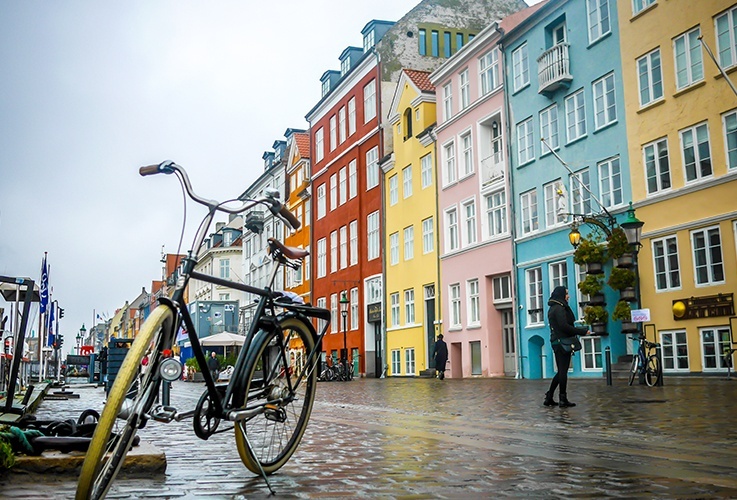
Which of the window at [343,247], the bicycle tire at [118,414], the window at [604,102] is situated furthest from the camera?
the window at [343,247]

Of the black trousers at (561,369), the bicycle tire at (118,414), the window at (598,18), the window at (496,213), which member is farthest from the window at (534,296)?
the bicycle tire at (118,414)

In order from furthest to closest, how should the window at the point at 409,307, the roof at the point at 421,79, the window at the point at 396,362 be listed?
the window at the point at 396,362 → the roof at the point at 421,79 → the window at the point at 409,307

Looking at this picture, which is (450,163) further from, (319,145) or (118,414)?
(118,414)

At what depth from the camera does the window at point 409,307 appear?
144 feet

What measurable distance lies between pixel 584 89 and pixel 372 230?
21.1 metres

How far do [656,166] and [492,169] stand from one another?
427 inches

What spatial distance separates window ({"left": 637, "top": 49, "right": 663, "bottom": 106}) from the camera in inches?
1054

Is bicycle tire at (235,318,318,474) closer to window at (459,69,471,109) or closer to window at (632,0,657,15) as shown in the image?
window at (632,0,657,15)

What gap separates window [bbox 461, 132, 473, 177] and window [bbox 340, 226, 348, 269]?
52.4ft

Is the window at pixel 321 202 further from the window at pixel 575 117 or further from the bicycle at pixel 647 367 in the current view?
the bicycle at pixel 647 367

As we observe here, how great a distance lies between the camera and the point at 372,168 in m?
50.4

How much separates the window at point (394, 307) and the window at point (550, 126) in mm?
15255

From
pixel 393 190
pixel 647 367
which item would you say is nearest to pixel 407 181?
pixel 393 190

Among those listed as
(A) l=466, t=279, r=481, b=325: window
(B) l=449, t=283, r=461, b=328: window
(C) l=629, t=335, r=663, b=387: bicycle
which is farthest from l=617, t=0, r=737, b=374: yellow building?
(B) l=449, t=283, r=461, b=328: window
